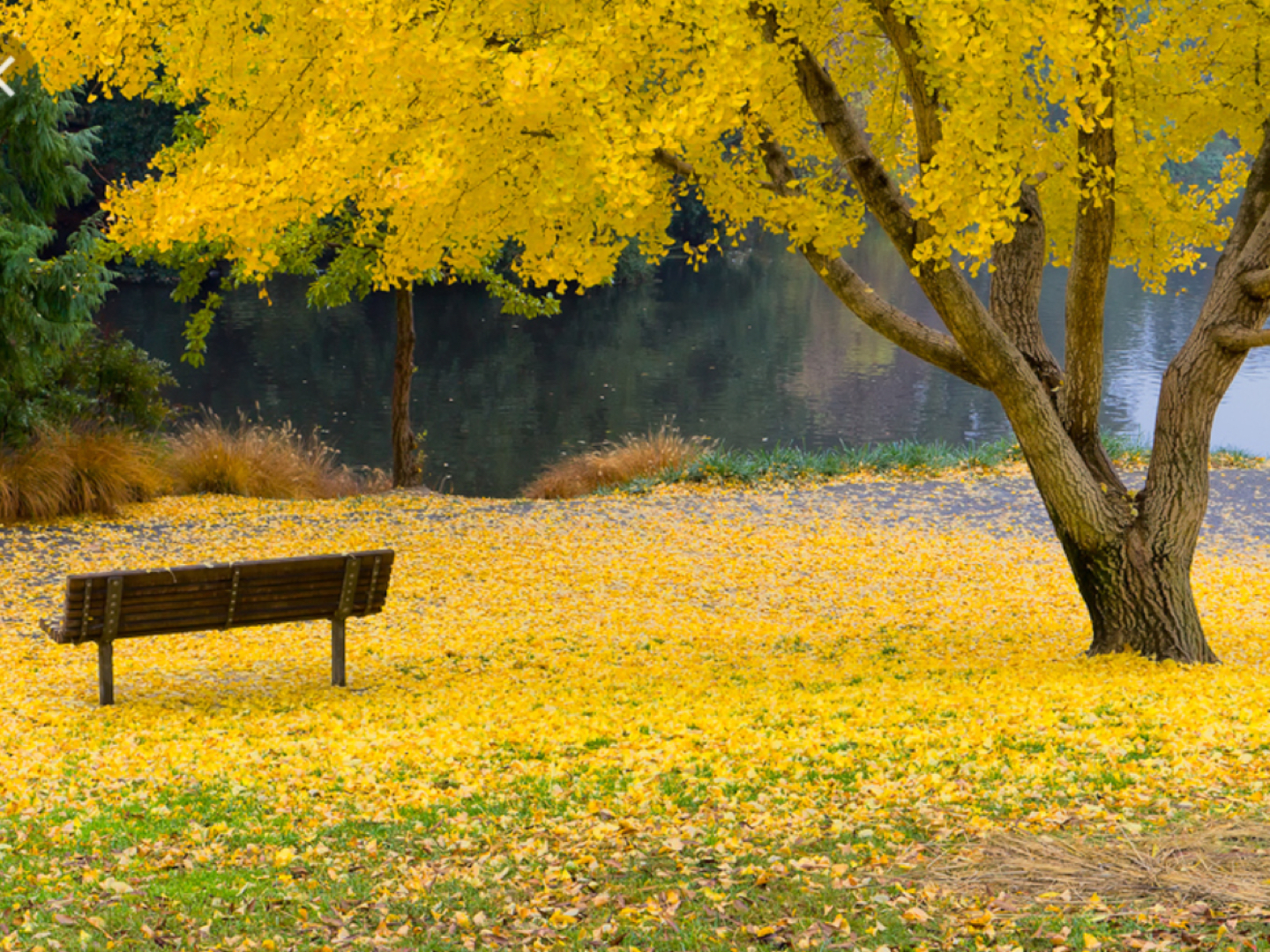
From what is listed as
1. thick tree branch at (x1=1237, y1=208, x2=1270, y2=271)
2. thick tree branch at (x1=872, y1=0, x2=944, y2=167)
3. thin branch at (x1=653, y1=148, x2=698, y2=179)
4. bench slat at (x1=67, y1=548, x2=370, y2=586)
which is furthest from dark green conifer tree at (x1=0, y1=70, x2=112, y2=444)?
thick tree branch at (x1=1237, y1=208, x2=1270, y2=271)

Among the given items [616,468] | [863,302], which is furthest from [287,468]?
[863,302]

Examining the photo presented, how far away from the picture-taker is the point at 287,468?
1612cm

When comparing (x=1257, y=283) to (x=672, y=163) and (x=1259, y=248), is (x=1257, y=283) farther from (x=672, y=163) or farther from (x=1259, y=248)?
(x=672, y=163)

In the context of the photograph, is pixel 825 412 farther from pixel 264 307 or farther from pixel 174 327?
pixel 264 307

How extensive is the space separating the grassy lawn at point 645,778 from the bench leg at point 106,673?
134 millimetres

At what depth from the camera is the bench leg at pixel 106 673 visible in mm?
6629

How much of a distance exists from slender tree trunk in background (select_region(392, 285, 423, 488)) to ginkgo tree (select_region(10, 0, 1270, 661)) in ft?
21.5

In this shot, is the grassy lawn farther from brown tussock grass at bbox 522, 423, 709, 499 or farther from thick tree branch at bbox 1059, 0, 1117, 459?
brown tussock grass at bbox 522, 423, 709, 499

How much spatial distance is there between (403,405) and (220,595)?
893cm

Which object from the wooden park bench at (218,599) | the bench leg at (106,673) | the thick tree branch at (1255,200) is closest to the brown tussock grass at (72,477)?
the wooden park bench at (218,599)

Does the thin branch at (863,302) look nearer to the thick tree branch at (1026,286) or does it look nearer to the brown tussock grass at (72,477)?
the thick tree branch at (1026,286)

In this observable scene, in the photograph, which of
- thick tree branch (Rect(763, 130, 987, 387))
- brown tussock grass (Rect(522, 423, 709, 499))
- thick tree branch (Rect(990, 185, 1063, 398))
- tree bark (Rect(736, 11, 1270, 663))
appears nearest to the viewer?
tree bark (Rect(736, 11, 1270, 663))

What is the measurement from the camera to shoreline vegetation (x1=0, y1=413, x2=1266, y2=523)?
1281 centimetres

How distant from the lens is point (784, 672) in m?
7.49
